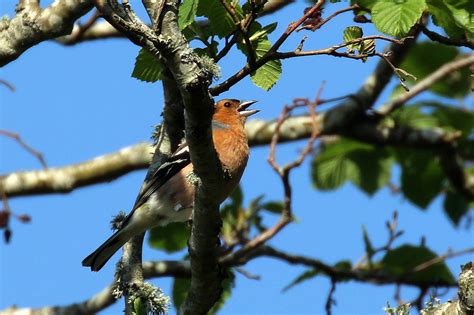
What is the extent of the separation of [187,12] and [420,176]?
266 inches

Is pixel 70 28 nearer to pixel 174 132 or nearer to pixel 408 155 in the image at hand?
pixel 174 132

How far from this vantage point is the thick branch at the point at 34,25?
5836mm

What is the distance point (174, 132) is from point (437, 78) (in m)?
4.66

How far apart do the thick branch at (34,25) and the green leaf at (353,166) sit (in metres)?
5.43

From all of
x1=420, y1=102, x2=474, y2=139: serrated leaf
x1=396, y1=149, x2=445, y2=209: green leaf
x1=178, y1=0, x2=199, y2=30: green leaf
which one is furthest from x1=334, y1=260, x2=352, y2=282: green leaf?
x1=178, y1=0, x2=199, y2=30: green leaf

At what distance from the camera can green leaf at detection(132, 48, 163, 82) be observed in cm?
549

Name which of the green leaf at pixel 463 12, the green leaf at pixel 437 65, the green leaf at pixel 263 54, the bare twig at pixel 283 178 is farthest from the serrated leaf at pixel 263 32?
the green leaf at pixel 437 65

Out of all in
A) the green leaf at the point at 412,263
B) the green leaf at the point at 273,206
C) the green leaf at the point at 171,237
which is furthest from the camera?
the green leaf at the point at 273,206

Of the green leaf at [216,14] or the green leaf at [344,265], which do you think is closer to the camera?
the green leaf at [216,14]

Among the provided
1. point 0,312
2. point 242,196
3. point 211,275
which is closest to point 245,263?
point 242,196

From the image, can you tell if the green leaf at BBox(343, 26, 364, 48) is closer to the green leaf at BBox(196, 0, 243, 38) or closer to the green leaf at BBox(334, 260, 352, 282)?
the green leaf at BBox(196, 0, 243, 38)

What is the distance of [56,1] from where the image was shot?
6.05m

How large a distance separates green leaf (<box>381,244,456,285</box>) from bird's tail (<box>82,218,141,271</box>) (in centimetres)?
286

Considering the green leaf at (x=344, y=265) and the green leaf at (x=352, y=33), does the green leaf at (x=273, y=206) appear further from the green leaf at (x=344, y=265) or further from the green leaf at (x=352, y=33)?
the green leaf at (x=352, y=33)
